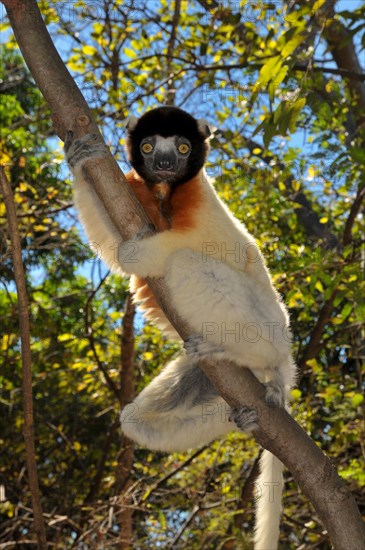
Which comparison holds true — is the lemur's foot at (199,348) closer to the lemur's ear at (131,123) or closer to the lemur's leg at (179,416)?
the lemur's leg at (179,416)

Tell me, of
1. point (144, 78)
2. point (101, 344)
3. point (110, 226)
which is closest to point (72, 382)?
point (101, 344)

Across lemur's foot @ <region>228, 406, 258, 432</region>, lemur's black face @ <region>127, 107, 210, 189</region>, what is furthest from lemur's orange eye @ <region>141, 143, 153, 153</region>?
lemur's foot @ <region>228, 406, 258, 432</region>

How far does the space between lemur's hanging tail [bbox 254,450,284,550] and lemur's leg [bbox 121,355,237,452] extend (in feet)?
1.03

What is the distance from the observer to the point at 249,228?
21.3ft

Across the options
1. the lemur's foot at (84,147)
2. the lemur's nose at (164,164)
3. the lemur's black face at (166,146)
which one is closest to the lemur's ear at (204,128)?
the lemur's black face at (166,146)

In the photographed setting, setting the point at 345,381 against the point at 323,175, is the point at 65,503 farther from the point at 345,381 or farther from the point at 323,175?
the point at 323,175

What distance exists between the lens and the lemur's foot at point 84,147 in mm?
3238

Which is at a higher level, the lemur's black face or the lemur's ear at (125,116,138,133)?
the lemur's ear at (125,116,138,133)

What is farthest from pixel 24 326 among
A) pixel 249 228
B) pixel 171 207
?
pixel 249 228

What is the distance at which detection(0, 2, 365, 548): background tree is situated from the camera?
5.78 metres

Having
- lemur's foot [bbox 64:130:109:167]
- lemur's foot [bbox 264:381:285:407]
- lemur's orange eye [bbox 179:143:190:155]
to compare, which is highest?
lemur's orange eye [bbox 179:143:190:155]

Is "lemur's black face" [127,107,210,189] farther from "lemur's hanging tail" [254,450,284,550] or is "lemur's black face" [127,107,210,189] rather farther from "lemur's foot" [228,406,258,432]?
"lemur's hanging tail" [254,450,284,550]

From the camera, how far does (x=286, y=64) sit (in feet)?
12.5

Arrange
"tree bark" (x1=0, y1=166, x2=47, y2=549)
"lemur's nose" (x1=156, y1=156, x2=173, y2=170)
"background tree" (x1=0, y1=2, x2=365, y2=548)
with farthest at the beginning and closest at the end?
"background tree" (x1=0, y1=2, x2=365, y2=548) < "lemur's nose" (x1=156, y1=156, x2=173, y2=170) < "tree bark" (x1=0, y1=166, x2=47, y2=549)
